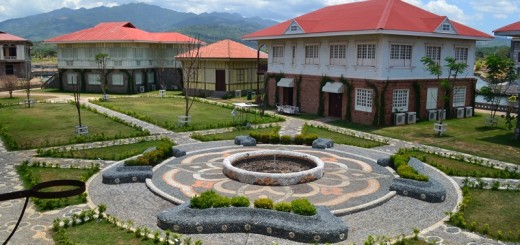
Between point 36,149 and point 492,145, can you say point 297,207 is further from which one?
point 492,145

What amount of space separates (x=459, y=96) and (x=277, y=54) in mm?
15208

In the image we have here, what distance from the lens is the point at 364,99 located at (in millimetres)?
30484

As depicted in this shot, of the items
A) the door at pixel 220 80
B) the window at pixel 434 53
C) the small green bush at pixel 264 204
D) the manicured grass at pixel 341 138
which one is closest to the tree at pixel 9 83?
the door at pixel 220 80

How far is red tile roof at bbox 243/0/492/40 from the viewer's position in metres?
29.1

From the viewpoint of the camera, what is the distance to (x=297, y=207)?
11.9 m

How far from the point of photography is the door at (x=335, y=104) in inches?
1301

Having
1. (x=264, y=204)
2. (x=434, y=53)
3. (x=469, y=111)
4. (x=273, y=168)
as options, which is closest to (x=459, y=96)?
(x=469, y=111)

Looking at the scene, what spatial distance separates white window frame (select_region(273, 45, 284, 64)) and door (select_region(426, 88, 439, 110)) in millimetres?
12461

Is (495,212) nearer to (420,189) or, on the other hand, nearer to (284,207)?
(420,189)

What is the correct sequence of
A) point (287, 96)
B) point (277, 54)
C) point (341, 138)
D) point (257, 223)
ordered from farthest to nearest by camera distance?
1. point (277, 54)
2. point (287, 96)
3. point (341, 138)
4. point (257, 223)

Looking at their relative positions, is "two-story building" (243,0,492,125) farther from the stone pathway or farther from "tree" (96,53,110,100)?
"tree" (96,53,110,100)

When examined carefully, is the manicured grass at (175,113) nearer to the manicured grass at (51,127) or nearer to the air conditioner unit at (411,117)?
the manicured grass at (51,127)

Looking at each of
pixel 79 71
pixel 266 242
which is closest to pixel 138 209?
pixel 266 242

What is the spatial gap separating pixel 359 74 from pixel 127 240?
22863mm
